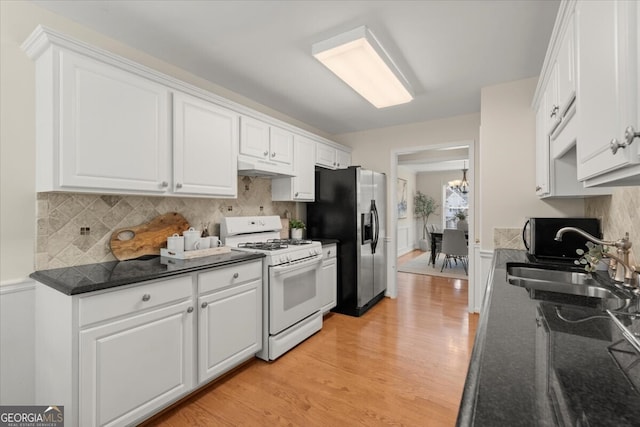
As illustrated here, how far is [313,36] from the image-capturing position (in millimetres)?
2064

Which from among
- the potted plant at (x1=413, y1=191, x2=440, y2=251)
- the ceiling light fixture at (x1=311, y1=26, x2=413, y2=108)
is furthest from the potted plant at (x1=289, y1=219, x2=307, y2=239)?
the potted plant at (x1=413, y1=191, x2=440, y2=251)

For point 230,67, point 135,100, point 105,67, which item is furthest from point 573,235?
point 105,67

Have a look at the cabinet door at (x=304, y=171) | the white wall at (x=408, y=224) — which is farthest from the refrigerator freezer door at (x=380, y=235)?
the white wall at (x=408, y=224)

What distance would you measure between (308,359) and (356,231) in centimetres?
152

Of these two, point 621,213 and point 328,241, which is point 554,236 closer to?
point 621,213

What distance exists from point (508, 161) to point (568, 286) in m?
1.59

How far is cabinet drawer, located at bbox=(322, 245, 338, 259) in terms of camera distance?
10.9 feet

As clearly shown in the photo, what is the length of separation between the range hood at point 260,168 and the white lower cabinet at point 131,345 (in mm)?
1008

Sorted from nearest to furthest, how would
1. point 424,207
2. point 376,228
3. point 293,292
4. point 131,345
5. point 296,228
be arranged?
1. point 131,345
2. point 293,292
3. point 296,228
4. point 376,228
5. point 424,207

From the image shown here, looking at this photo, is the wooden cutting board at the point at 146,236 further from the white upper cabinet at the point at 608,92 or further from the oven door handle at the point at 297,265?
the white upper cabinet at the point at 608,92

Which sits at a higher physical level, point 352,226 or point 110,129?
point 110,129

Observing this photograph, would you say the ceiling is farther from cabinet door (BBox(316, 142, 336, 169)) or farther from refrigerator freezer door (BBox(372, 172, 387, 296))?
refrigerator freezer door (BBox(372, 172, 387, 296))

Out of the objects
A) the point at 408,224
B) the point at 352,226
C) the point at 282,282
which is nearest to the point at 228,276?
the point at 282,282

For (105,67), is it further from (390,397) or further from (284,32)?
(390,397)
